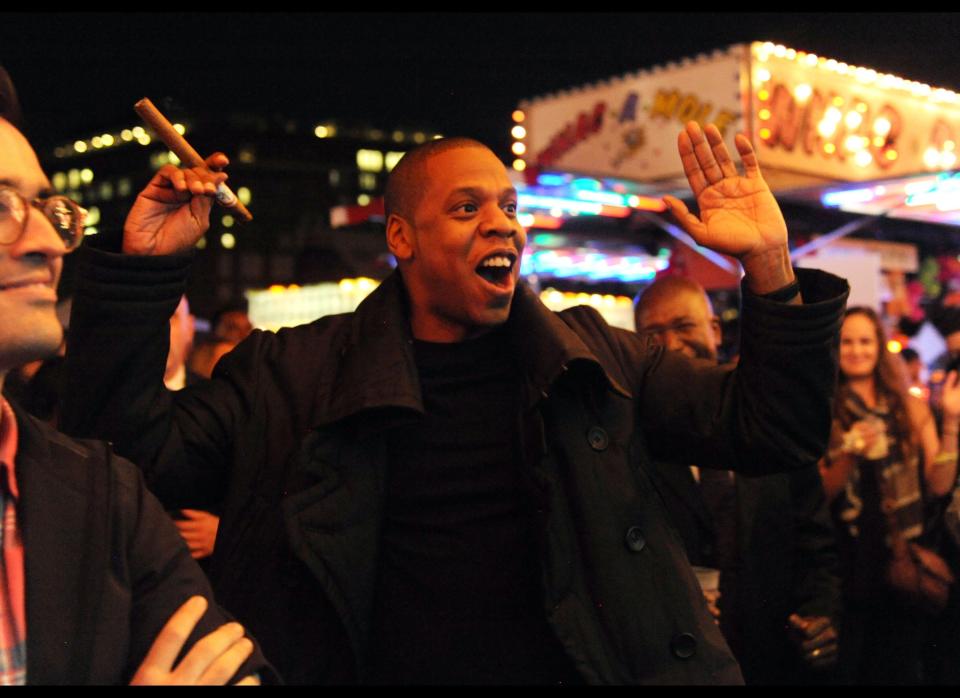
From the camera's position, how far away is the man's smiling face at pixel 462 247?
340 cm

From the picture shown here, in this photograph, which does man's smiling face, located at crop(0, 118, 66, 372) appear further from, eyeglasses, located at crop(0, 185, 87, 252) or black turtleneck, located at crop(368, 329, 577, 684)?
black turtleneck, located at crop(368, 329, 577, 684)

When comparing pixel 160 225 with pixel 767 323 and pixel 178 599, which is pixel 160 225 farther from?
pixel 767 323

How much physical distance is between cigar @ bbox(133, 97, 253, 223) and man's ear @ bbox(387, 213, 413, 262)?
65 centimetres

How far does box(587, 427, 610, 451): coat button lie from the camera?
305 cm

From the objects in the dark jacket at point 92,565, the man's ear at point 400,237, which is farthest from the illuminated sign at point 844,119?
the dark jacket at point 92,565

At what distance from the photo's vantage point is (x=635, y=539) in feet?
9.68

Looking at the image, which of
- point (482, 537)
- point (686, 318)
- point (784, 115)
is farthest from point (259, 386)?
point (784, 115)

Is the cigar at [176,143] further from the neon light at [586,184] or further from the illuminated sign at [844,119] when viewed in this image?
the illuminated sign at [844,119]

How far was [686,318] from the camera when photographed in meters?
5.04

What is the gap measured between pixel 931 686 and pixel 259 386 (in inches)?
171

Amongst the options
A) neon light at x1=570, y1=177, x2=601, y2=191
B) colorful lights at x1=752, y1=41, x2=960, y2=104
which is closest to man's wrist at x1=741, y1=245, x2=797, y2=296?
neon light at x1=570, y1=177, x2=601, y2=191

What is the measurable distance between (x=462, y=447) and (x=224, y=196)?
2.98 ft

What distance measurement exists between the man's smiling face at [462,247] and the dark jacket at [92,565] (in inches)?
55.0

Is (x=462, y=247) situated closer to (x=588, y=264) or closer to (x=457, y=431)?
(x=457, y=431)
